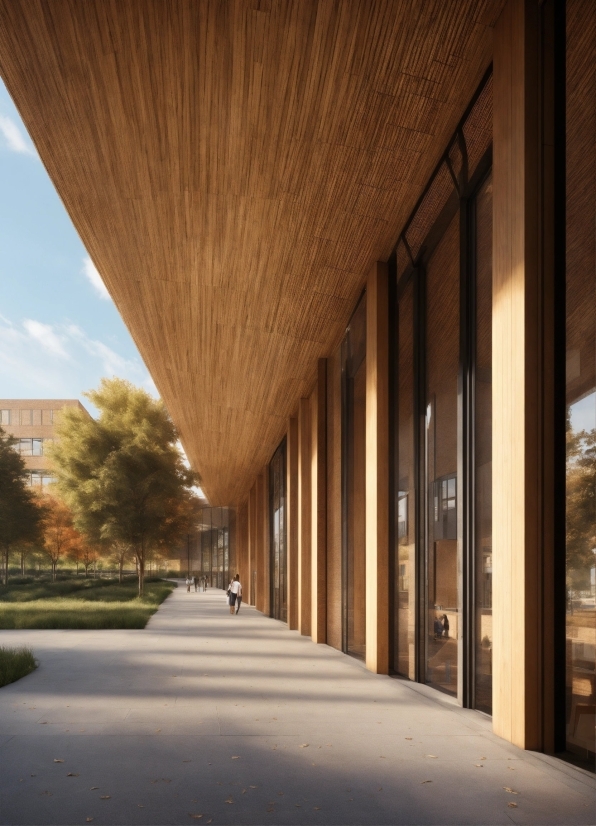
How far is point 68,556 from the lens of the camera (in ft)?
169

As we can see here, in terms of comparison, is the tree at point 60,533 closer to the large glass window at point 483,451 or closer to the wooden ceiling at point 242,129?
the wooden ceiling at point 242,129

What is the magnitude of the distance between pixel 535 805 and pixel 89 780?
2.79 meters

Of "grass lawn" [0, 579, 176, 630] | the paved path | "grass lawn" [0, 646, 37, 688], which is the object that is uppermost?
the paved path

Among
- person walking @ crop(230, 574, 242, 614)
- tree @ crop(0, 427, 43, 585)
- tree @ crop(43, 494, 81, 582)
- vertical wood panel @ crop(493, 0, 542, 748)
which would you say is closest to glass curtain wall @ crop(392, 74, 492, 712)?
vertical wood panel @ crop(493, 0, 542, 748)

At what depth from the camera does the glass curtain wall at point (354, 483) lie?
14.3m

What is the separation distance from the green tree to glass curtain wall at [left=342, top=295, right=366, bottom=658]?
60.1 feet

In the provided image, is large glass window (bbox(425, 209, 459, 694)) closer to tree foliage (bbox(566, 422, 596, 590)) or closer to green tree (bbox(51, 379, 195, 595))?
tree foliage (bbox(566, 422, 596, 590))

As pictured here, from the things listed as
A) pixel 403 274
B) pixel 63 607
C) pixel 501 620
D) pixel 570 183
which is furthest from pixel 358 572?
pixel 63 607

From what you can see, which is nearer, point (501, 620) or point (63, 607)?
point (501, 620)

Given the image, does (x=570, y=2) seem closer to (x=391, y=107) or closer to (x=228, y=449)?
(x=391, y=107)

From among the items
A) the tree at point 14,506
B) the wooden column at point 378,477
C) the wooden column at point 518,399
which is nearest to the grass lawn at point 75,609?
the tree at point 14,506

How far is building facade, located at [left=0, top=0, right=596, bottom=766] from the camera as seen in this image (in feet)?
20.9

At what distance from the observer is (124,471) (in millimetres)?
32812

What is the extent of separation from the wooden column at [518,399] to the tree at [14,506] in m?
33.1
